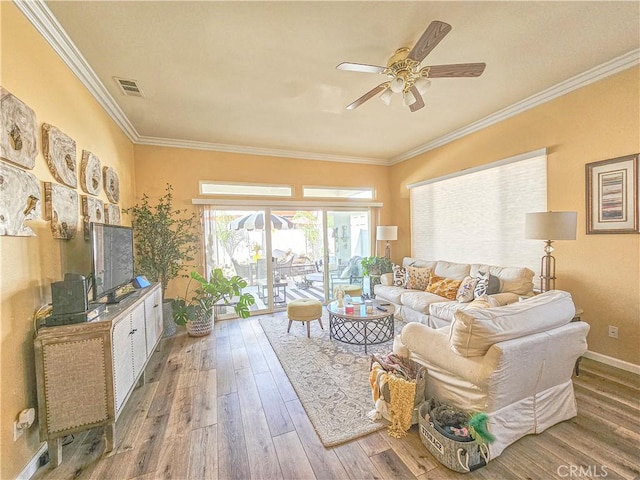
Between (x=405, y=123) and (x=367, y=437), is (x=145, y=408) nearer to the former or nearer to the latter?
(x=367, y=437)

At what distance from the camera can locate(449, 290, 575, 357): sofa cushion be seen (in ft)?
5.31

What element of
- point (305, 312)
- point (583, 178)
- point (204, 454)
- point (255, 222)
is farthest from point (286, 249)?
point (583, 178)

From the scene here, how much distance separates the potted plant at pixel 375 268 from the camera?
514cm

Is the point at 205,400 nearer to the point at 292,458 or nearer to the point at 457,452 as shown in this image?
the point at 292,458

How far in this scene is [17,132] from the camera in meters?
1.64

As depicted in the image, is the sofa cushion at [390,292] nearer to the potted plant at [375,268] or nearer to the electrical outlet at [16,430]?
the potted plant at [375,268]

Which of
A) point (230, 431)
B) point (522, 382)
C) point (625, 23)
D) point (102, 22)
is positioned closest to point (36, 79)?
point (102, 22)

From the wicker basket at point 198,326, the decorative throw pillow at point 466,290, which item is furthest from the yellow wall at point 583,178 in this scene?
the wicker basket at point 198,326

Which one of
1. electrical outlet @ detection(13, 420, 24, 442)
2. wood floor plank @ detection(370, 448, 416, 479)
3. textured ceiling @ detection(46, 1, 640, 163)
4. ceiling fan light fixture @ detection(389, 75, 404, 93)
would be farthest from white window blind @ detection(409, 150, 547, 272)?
electrical outlet @ detection(13, 420, 24, 442)

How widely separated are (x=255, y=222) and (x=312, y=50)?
312 centimetres

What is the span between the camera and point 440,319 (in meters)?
3.49

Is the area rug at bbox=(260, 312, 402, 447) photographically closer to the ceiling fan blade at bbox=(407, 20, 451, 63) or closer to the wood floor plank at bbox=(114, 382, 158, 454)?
the wood floor plank at bbox=(114, 382, 158, 454)

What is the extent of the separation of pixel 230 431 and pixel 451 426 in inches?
61.8

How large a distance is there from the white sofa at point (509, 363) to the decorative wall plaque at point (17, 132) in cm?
289
